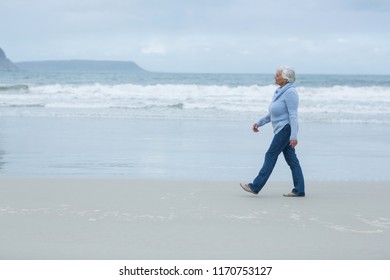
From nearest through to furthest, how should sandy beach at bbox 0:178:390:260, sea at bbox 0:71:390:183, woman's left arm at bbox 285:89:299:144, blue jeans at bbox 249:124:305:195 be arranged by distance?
1. sandy beach at bbox 0:178:390:260
2. woman's left arm at bbox 285:89:299:144
3. blue jeans at bbox 249:124:305:195
4. sea at bbox 0:71:390:183

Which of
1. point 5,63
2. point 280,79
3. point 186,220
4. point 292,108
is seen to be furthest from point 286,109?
point 5,63

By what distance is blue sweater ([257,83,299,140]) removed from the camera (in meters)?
7.55

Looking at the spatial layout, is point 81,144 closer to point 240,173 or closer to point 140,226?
point 240,173

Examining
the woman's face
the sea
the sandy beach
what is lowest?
the sea

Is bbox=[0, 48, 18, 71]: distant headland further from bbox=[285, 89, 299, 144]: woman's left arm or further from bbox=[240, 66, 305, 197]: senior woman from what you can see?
bbox=[285, 89, 299, 144]: woman's left arm

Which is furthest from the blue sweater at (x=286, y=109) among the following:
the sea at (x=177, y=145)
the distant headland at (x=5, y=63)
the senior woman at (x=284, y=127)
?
the distant headland at (x=5, y=63)

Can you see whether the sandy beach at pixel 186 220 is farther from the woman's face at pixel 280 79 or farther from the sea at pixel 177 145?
the woman's face at pixel 280 79

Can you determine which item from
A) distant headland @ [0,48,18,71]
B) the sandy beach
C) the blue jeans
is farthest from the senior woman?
distant headland @ [0,48,18,71]

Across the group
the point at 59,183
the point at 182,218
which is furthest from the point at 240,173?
the point at 182,218

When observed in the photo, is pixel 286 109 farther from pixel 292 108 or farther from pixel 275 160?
pixel 275 160

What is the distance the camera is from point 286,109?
7.63 meters

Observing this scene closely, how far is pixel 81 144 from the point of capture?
12.9 meters

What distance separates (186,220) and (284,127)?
1.94 meters

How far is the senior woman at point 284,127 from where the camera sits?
7559 millimetres
